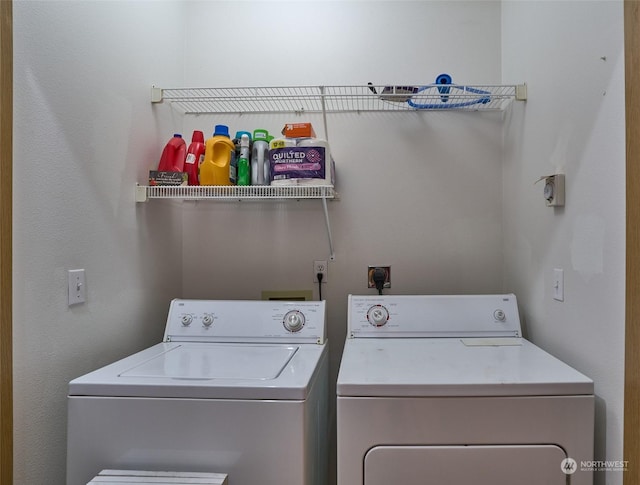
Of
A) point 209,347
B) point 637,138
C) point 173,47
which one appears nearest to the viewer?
point 637,138

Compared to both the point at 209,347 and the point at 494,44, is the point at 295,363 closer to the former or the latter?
the point at 209,347

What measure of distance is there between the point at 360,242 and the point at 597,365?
116 cm

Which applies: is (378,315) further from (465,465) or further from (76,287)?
(76,287)

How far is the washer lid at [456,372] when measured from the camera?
3.82 feet

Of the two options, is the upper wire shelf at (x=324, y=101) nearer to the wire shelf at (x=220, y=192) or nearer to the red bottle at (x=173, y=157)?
the red bottle at (x=173, y=157)

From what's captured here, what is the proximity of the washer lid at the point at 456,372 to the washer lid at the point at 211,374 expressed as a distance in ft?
0.50

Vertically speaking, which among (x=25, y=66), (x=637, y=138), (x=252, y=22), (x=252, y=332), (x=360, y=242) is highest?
(x=252, y=22)

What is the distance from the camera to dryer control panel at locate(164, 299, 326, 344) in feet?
5.78

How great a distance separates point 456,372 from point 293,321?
2.43ft

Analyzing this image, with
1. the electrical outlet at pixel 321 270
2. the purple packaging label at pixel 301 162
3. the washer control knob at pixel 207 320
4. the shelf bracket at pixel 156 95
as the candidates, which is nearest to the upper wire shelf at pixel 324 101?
the shelf bracket at pixel 156 95

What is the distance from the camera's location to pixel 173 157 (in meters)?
1.89

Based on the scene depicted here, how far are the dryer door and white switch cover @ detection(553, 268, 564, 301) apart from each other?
1.88ft

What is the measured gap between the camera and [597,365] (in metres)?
1.26

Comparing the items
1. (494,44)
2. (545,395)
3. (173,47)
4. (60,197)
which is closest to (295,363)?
(545,395)
